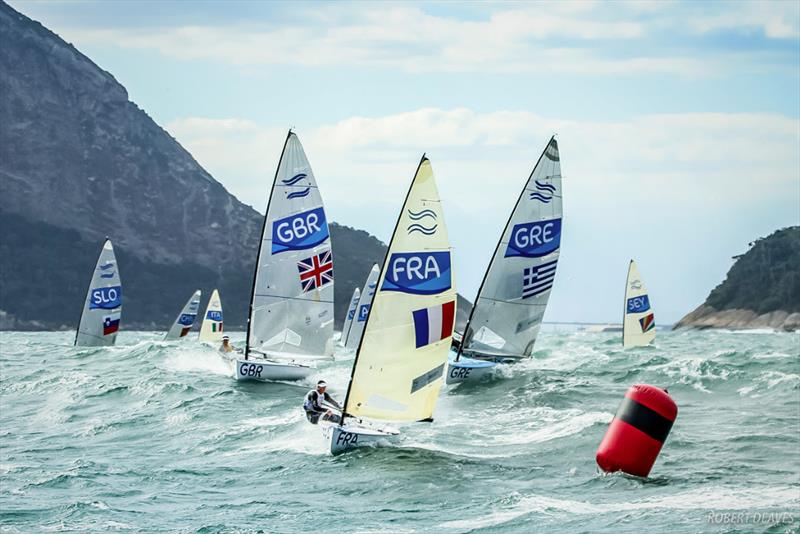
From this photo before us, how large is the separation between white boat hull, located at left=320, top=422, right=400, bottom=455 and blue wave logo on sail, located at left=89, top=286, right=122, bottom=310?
3610cm

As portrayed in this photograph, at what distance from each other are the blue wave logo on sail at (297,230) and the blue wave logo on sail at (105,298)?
72.9ft

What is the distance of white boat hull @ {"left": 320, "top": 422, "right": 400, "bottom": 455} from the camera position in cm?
2394

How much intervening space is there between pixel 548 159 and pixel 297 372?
1058 centimetres

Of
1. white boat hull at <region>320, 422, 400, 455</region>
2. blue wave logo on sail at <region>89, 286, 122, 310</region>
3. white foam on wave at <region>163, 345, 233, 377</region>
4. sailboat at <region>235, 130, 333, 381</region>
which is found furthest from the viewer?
blue wave logo on sail at <region>89, 286, 122, 310</region>

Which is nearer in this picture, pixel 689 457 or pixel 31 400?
pixel 689 457

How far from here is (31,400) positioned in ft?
117

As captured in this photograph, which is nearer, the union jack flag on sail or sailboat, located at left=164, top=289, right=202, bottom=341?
the union jack flag on sail

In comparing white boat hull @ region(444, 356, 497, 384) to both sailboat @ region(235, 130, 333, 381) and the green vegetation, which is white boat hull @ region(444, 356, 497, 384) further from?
the green vegetation

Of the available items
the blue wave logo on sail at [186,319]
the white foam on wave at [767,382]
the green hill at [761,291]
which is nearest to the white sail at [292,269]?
the white foam on wave at [767,382]

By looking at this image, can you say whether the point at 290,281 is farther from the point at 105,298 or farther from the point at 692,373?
the point at 105,298

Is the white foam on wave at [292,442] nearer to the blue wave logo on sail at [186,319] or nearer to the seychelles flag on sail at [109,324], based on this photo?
the seychelles flag on sail at [109,324]

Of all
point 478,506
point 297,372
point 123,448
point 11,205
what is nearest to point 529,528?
point 478,506

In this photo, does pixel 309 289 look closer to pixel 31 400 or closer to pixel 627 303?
pixel 31 400

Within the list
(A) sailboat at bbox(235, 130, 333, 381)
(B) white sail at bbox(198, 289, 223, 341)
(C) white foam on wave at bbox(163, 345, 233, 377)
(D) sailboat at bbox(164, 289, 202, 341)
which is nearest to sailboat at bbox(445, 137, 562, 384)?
(A) sailboat at bbox(235, 130, 333, 381)
